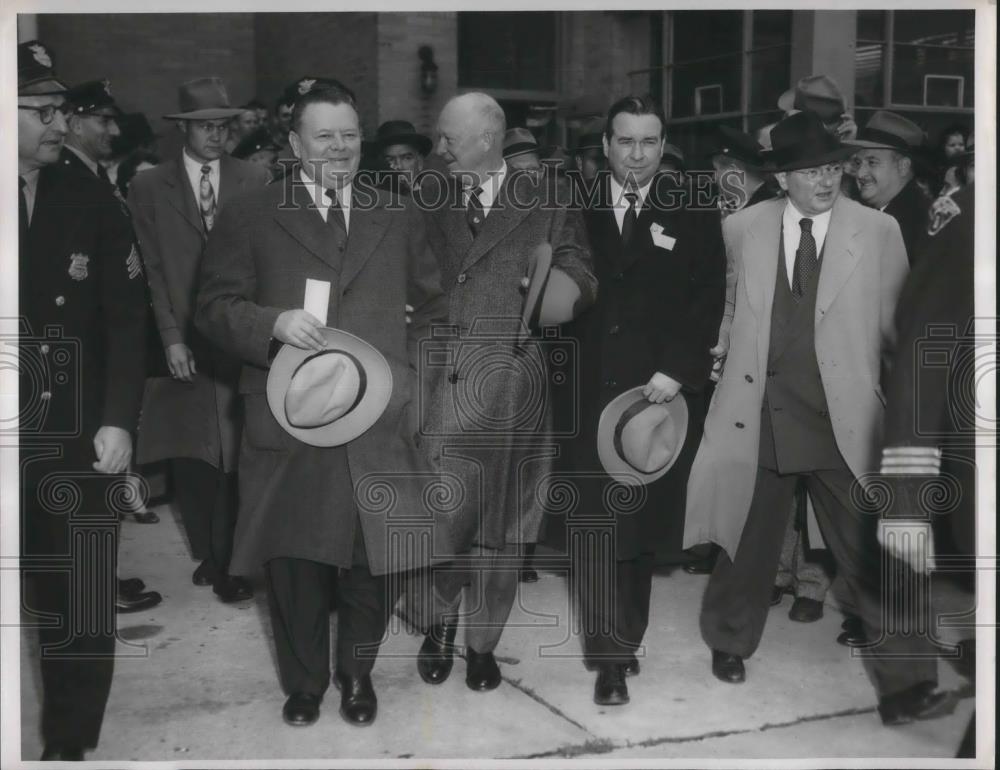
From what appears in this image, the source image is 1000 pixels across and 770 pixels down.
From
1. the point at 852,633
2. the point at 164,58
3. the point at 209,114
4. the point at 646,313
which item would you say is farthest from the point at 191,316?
the point at 164,58

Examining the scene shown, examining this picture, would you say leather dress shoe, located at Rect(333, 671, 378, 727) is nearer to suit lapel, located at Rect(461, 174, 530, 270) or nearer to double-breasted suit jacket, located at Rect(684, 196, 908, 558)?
double-breasted suit jacket, located at Rect(684, 196, 908, 558)

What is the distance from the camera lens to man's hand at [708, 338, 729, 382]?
13.8ft

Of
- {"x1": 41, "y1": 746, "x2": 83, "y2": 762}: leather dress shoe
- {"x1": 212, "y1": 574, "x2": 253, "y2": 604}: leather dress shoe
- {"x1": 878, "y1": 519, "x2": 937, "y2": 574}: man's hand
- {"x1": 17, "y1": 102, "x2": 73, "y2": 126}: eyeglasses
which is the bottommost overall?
{"x1": 41, "y1": 746, "x2": 83, "y2": 762}: leather dress shoe

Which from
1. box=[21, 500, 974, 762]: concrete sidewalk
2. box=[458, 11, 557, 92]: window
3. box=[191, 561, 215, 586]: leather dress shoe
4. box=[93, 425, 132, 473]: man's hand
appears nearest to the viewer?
box=[93, 425, 132, 473]: man's hand

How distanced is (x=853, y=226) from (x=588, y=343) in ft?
3.29

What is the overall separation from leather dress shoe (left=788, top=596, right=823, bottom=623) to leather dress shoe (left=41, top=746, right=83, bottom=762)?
2.77 metres

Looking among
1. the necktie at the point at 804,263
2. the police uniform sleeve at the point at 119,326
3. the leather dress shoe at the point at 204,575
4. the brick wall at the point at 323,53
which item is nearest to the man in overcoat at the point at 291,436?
the police uniform sleeve at the point at 119,326

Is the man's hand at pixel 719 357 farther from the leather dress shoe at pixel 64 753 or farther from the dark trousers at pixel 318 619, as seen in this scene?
the leather dress shoe at pixel 64 753

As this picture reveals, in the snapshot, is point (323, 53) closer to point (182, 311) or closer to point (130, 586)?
point (182, 311)

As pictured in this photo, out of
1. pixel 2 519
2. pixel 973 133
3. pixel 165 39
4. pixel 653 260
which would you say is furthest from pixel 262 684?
pixel 165 39

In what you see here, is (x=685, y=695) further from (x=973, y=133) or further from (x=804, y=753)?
(x=973, y=133)

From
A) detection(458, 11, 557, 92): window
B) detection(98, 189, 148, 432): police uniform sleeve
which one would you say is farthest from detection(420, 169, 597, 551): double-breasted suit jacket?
detection(458, 11, 557, 92): window

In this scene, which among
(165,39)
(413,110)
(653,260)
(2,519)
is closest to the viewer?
(2,519)

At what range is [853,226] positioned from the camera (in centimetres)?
403
